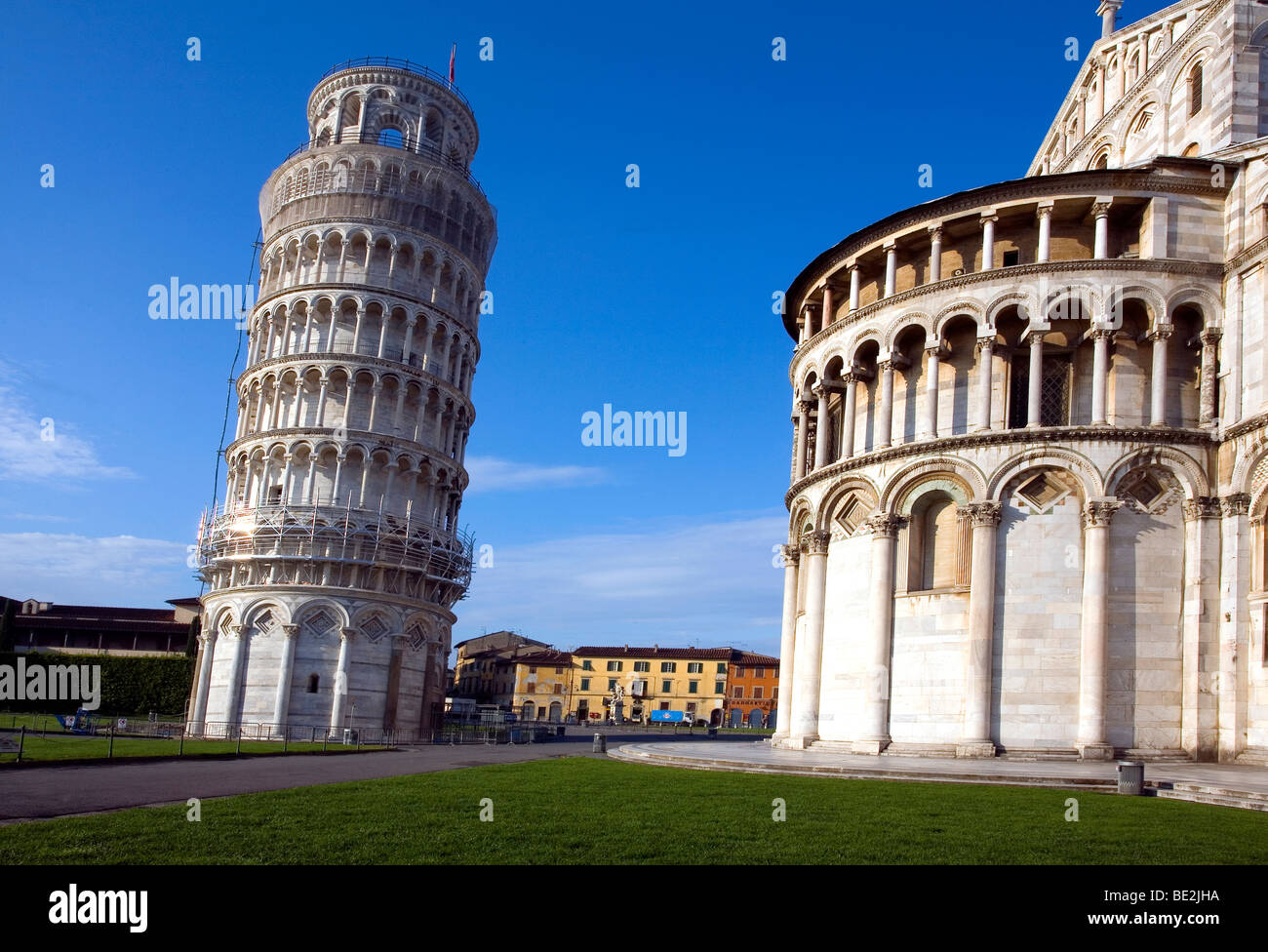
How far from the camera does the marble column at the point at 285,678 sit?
51.9m

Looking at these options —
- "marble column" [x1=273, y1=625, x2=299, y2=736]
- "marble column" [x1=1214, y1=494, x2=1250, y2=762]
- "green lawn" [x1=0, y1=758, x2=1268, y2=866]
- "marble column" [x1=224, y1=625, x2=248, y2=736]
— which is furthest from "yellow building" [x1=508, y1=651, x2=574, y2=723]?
"green lawn" [x1=0, y1=758, x2=1268, y2=866]

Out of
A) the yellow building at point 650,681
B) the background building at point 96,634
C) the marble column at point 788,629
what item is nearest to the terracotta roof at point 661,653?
the yellow building at point 650,681

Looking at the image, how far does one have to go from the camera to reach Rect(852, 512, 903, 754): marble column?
3000cm

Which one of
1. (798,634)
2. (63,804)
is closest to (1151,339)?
(798,634)

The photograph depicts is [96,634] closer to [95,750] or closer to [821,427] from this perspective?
[95,750]

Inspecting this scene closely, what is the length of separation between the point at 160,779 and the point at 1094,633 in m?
22.2

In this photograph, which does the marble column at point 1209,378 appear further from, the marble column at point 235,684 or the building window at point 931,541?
the marble column at point 235,684

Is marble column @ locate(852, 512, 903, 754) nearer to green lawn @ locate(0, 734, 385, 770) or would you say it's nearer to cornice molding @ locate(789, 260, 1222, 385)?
cornice molding @ locate(789, 260, 1222, 385)

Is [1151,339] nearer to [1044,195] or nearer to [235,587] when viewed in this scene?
[1044,195]

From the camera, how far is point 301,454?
56938 millimetres

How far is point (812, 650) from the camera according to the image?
33.8 meters

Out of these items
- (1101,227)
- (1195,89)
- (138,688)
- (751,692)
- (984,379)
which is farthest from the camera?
(751,692)

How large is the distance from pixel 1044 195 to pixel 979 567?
36.0ft

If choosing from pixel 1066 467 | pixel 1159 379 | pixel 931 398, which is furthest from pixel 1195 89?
pixel 1066 467
